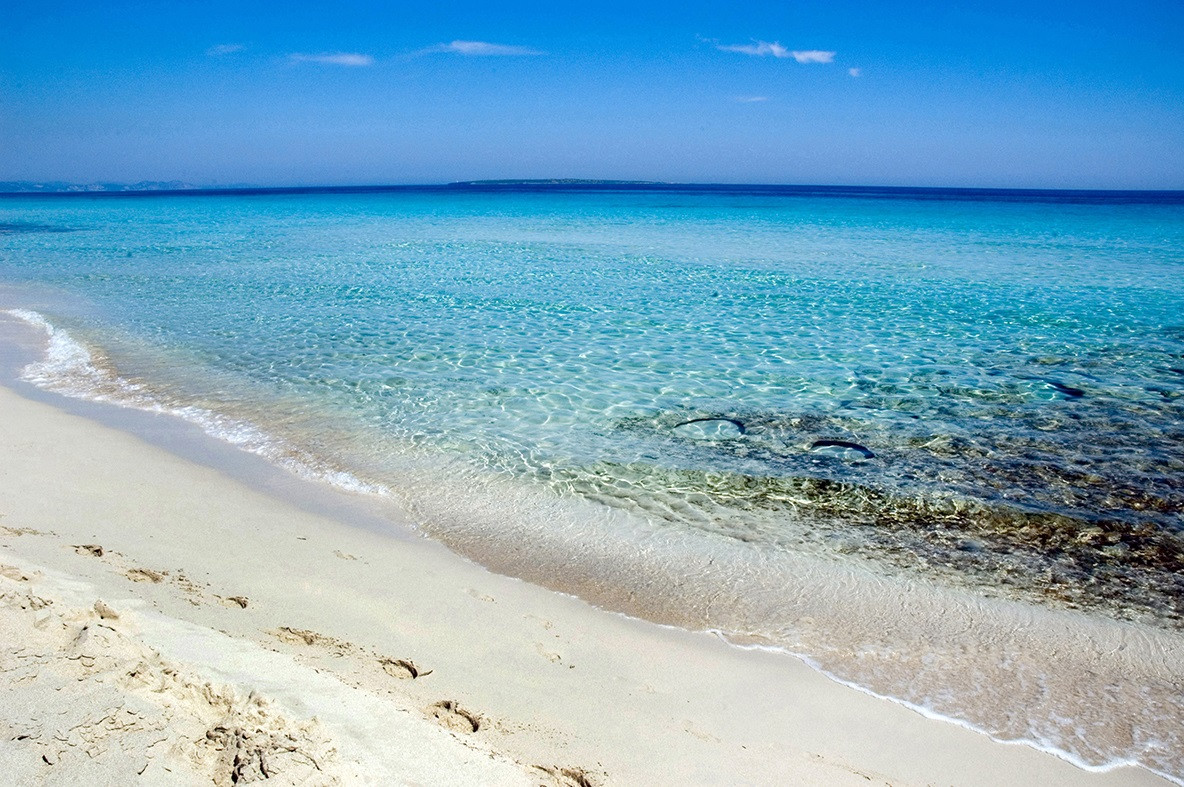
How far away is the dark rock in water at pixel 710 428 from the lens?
Result: 7711mm

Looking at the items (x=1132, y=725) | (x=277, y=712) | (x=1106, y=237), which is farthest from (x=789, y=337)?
(x=1106, y=237)

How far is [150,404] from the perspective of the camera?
868 cm

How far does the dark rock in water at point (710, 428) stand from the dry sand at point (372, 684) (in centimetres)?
328

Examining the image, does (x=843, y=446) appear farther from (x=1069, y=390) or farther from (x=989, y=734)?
(x=989, y=734)

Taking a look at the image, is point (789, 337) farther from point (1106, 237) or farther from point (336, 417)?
point (1106, 237)

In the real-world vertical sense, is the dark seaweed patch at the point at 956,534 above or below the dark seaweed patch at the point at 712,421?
below

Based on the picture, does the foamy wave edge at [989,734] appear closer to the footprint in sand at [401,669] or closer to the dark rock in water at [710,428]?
the footprint in sand at [401,669]

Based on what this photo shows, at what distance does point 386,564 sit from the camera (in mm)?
5051

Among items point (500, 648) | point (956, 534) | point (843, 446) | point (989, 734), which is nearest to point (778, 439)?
point (843, 446)

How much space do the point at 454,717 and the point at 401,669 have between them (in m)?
0.51

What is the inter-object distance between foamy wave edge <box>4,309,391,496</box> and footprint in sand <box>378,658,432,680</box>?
269 centimetres

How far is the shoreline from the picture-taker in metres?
3.31

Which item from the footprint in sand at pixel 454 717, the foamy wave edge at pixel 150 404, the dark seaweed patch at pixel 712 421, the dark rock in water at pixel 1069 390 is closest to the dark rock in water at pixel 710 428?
the dark seaweed patch at pixel 712 421

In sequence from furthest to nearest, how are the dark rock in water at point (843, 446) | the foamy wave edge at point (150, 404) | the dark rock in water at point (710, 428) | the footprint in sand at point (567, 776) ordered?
the dark rock in water at point (710, 428), the dark rock in water at point (843, 446), the foamy wave edge at point (150, 404), the footprint in sand at point (567, 776)
